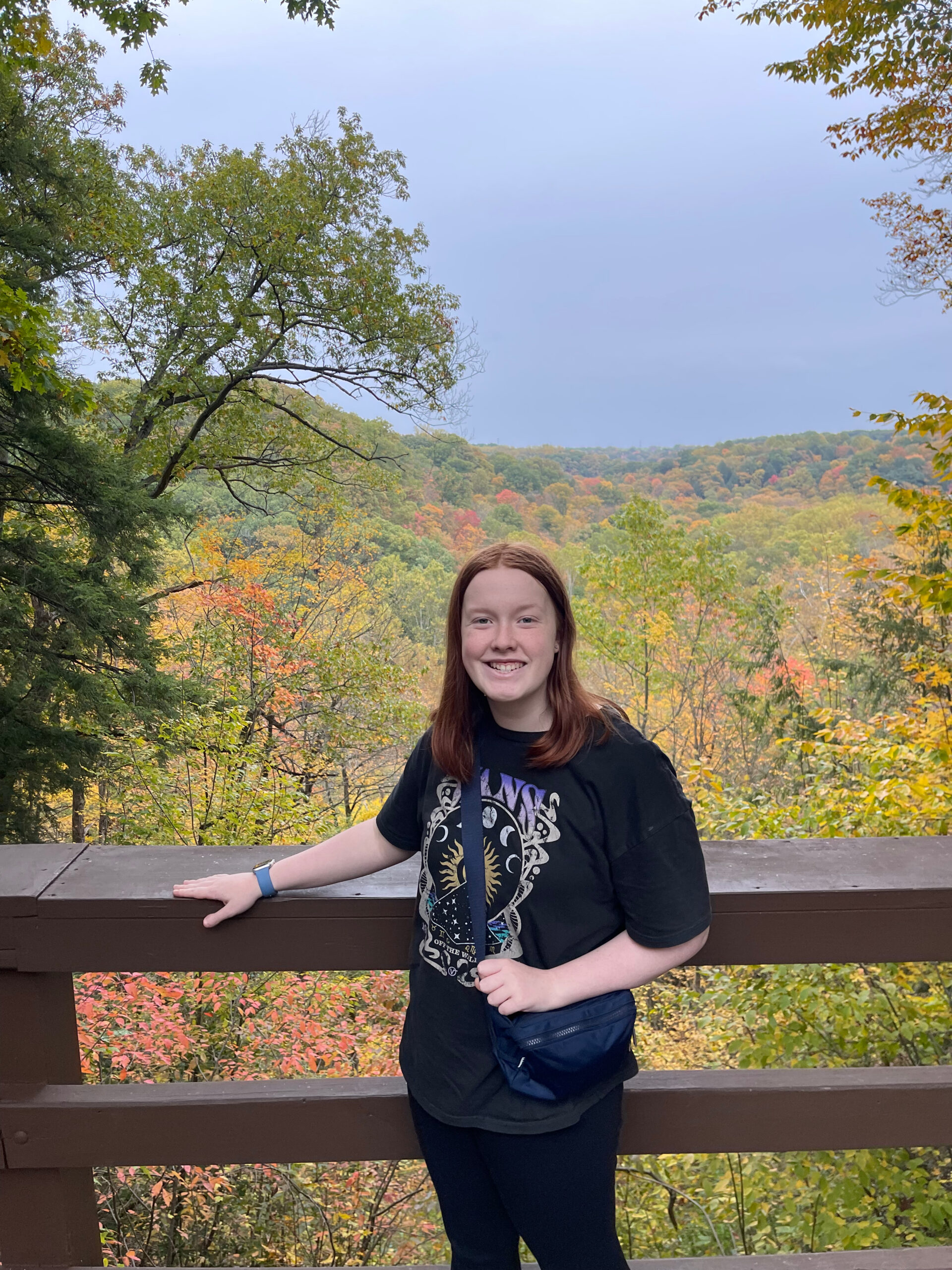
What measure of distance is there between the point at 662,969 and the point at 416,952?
31cm

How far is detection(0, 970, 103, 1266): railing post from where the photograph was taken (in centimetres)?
124

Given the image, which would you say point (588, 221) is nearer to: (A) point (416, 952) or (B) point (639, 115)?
(B) point (639, 115)

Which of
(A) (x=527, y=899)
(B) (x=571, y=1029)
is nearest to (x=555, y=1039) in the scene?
(B) (x=571, y=1029)

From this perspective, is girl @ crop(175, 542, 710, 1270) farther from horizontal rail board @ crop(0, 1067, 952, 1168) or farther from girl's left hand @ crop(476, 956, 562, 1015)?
horizontal rail board @ crop(0, 1067, 952, 1168)

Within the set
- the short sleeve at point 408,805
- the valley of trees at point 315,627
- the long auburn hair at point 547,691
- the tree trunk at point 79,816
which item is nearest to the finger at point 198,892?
the short sleeve at point 408,805

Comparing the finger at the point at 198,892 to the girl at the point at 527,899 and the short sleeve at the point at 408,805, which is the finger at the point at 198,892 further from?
the short sleeve at the point at 408,805

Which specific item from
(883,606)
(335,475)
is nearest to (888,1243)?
(883,606)

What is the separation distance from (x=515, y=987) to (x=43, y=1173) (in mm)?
800

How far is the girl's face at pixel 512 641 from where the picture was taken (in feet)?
3.69

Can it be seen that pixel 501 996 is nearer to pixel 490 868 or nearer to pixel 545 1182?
pixel 490 868

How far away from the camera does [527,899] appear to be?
107cm

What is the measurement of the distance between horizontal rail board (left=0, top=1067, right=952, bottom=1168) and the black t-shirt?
185 mm

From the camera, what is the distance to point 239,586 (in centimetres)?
1579

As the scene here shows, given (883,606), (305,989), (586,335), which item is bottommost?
(305,989)
